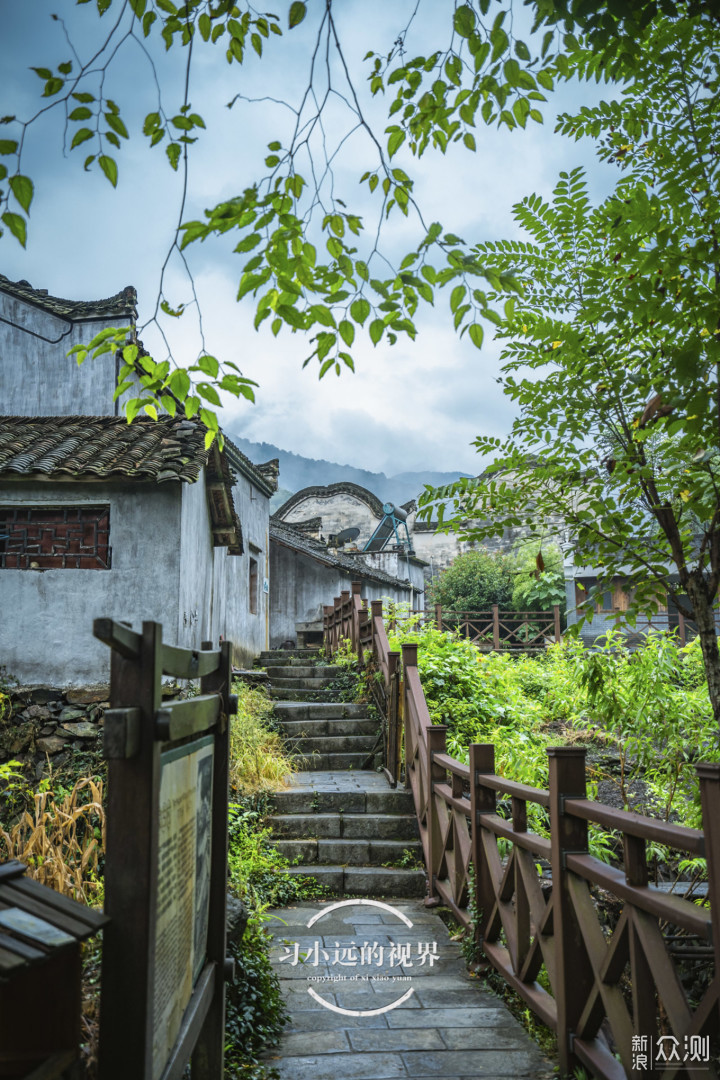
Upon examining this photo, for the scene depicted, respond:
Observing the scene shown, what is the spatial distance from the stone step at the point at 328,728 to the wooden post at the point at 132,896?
7.22 m

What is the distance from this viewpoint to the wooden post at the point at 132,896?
1539 mm

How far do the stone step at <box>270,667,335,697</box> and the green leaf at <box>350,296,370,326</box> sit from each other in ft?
28.7

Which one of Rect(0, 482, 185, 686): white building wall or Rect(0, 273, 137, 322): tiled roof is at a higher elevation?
Rect(0, 273, 137, 322): tiled roof

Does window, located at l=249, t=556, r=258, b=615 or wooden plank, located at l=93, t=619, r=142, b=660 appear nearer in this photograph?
wooden plank, located at l=93, t=619, r=142, b=660

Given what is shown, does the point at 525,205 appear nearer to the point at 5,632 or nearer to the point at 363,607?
the point at 5,632

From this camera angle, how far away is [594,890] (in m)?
5.37

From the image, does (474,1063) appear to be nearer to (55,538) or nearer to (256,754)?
(256,754)

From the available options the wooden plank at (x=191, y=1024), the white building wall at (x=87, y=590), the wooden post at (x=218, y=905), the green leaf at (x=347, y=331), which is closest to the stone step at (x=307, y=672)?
the white building wall at (x=87, y=590)

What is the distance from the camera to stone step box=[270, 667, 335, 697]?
36.0 feet

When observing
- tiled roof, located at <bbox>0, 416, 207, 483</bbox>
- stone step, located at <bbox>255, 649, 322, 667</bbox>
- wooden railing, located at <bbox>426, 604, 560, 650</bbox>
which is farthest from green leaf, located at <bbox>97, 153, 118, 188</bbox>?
wooden railing, located at <bbox>426, 604, 560, 650</bbox>

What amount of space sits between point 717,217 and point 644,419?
78 cm

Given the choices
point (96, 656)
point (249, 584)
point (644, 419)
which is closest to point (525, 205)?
point (644, 419)

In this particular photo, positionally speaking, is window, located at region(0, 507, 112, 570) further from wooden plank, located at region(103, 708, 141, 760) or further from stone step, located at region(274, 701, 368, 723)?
wooden plank, located at region(103, 708, 141, 760)

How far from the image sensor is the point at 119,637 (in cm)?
154
